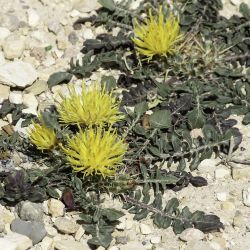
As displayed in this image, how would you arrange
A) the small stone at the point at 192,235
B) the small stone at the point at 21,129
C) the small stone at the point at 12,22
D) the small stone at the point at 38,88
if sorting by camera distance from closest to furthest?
the small stone at the point at 192,235
the small stone at the point at 21,129
the small stone at the point at 38,88
the small stone at the point at 12,22

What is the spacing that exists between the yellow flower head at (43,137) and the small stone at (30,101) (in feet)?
2.03

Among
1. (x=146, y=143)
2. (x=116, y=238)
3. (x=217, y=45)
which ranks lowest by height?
(x=116, y=238)

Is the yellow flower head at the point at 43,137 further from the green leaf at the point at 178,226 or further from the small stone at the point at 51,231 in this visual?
the green leaf at the point at 178,226

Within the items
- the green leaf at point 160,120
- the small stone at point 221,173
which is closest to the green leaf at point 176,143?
the green leaf at point 160,120

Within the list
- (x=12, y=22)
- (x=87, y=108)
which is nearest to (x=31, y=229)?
(x=87, y=108)

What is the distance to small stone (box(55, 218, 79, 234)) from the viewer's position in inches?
179

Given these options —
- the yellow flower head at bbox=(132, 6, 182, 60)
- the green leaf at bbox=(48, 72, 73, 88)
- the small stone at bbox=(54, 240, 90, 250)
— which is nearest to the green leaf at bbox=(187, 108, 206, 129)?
the yellow flower head at bbox=(132, 6, 182, 60)

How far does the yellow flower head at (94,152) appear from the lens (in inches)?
173

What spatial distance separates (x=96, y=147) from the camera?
14.4 feet

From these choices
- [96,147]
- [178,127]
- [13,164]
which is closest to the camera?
[96,147]

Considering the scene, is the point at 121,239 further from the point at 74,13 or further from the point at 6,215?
the point at 74,13

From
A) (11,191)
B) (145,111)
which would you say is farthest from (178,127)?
(11,191)

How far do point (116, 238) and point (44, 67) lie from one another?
1851 mm

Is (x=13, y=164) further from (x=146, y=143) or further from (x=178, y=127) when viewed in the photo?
(x=178, y=127)
